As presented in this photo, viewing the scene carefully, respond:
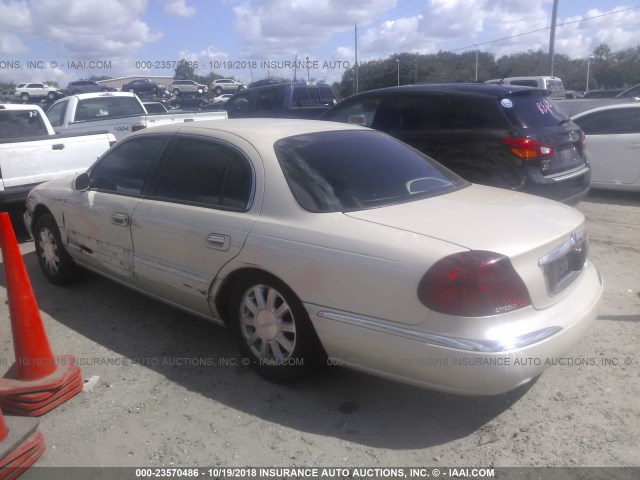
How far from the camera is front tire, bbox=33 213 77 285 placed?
5316 millimetres

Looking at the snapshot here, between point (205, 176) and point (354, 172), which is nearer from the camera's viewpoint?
point (354, 172)

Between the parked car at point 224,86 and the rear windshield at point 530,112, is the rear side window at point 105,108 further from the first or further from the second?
the parked car at point 224,86

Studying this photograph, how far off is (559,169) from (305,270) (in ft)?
13.4

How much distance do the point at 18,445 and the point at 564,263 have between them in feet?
9.73

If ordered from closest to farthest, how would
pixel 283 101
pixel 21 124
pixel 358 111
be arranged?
1. pixel 358 111
2. pixel 21 124
3. pixel 283 101

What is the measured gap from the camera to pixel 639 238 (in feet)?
21.6

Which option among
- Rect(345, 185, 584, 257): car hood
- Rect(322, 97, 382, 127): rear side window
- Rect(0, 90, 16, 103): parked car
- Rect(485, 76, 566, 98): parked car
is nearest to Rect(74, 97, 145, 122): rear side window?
Rect(322, 97, 382, 127): rear side window

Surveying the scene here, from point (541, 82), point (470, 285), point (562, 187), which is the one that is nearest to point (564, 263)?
point (470, 285)

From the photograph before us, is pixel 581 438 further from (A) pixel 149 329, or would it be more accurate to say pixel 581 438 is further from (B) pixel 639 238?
(B) pixel 639 238

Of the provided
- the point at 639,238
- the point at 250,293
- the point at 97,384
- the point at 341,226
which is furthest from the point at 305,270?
the point at 639,238

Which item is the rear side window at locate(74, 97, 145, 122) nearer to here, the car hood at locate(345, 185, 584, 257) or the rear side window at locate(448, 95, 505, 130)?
the rear side window at locate(448, 95, 505, 130)

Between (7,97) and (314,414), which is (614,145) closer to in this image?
(314,414)

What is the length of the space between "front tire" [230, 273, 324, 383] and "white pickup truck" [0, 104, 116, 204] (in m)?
4.59

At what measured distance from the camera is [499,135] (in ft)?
19.9
